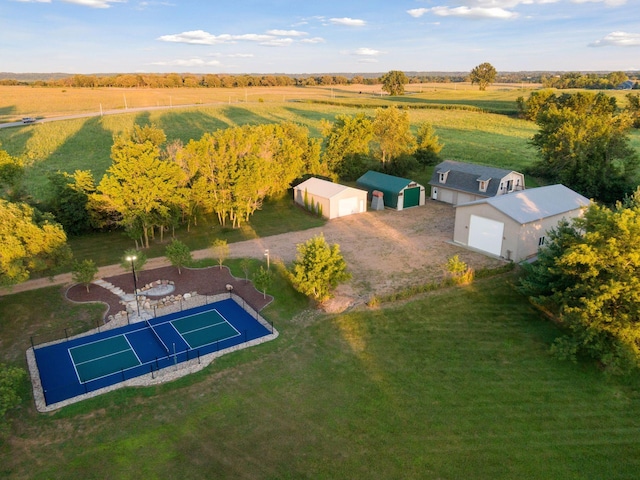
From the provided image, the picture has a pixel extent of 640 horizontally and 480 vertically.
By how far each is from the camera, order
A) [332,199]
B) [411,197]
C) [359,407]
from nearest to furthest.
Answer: [359,407], [332,199], [411,197]

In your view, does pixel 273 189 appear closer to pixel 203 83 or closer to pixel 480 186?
pixel 480 186

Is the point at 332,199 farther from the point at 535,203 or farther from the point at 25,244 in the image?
the point at 25,244

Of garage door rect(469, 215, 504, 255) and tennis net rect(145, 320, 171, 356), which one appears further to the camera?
garage door rect(469, 215, 504, 255)

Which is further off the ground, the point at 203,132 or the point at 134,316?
the point at 203,132

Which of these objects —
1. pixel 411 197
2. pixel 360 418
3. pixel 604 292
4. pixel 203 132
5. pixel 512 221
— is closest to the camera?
pixel 360 418

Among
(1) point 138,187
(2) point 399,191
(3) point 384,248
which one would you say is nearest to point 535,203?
(3) point 384,248

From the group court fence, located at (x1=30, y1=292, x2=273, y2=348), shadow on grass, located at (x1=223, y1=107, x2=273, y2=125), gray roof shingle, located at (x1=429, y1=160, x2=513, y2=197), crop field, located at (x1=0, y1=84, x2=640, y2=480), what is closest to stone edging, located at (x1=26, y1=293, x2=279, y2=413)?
court fence, located at (x1=30, y1=292, x2=273, y2=348)

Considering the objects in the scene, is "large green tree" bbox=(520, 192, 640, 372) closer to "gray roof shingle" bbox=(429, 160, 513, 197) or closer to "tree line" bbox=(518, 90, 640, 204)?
"gray roof shingle" bbox=(429, 160, 513, 197)

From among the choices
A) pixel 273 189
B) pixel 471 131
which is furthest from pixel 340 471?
pixel 471 131
